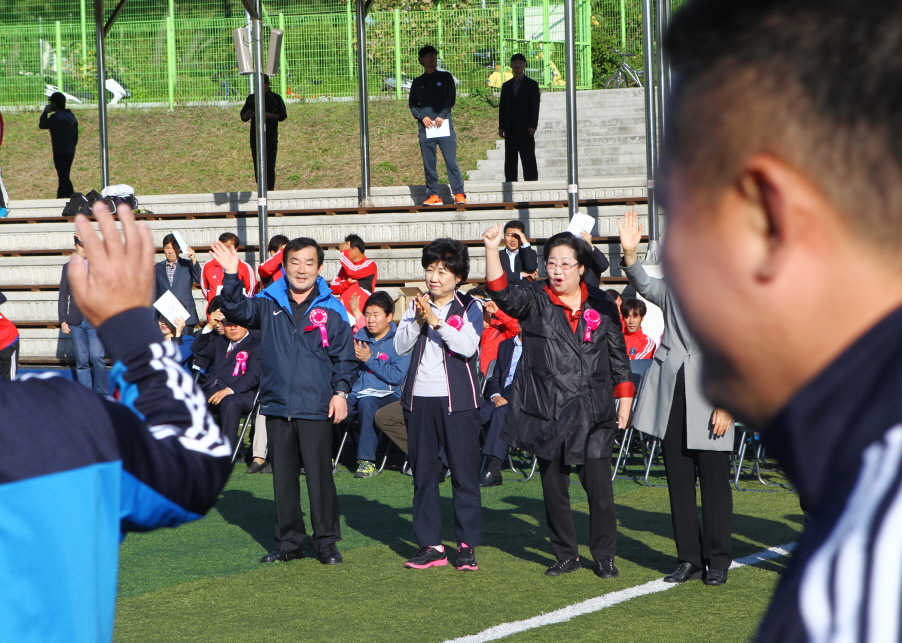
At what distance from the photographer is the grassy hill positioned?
23.4 m

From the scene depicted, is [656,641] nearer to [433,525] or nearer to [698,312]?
[433,525]

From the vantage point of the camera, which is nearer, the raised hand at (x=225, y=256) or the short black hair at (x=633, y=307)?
the raised hand at (x=225, y=256)

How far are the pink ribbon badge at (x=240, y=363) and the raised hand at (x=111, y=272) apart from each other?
335 inches

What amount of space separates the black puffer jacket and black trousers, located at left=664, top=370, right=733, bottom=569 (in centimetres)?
43

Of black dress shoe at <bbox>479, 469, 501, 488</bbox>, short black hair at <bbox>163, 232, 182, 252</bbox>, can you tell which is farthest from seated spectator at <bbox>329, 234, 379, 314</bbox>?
black dress shoe at <bbox>479, 469, 501, 488</bbox>

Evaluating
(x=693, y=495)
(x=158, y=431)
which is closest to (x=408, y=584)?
(x=693, y=495)

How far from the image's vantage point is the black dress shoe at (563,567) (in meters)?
6.17

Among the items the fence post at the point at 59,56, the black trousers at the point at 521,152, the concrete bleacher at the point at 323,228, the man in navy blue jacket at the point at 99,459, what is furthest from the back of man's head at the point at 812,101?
the fence post at the point at 59,56

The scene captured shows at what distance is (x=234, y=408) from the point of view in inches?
384

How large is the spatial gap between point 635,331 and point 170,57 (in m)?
20.2

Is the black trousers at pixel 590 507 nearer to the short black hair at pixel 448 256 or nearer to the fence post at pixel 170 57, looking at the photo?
the short black hair at pixel 448 256

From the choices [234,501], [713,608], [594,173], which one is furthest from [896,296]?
[594,173]

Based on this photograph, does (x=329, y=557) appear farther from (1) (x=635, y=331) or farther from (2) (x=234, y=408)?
(1) (x=635, y=331)

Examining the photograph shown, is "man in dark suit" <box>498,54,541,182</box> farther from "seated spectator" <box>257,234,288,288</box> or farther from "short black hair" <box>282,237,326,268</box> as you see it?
"short black hair" <box>282,237,326,268</box>
